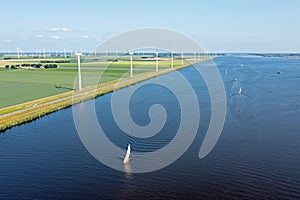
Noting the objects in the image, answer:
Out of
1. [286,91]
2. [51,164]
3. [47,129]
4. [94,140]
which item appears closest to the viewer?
[51,164]

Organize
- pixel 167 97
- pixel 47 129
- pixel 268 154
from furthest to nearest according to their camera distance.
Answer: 1. pixel 167 97
2. pixel 47 129
3. pixel 268 154

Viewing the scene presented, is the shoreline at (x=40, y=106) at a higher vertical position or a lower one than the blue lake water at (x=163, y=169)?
higher

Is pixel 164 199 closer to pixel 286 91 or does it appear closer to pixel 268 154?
pixel 268 154

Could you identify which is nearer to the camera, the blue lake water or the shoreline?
the blue lake water

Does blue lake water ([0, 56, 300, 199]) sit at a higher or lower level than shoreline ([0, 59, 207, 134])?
lower

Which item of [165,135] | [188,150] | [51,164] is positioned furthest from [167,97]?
[51,164]

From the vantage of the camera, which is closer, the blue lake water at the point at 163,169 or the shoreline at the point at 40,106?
the blue lake water at the point at 163,169

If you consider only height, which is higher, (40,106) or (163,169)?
(40,106)

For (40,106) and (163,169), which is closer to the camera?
(163,169)
